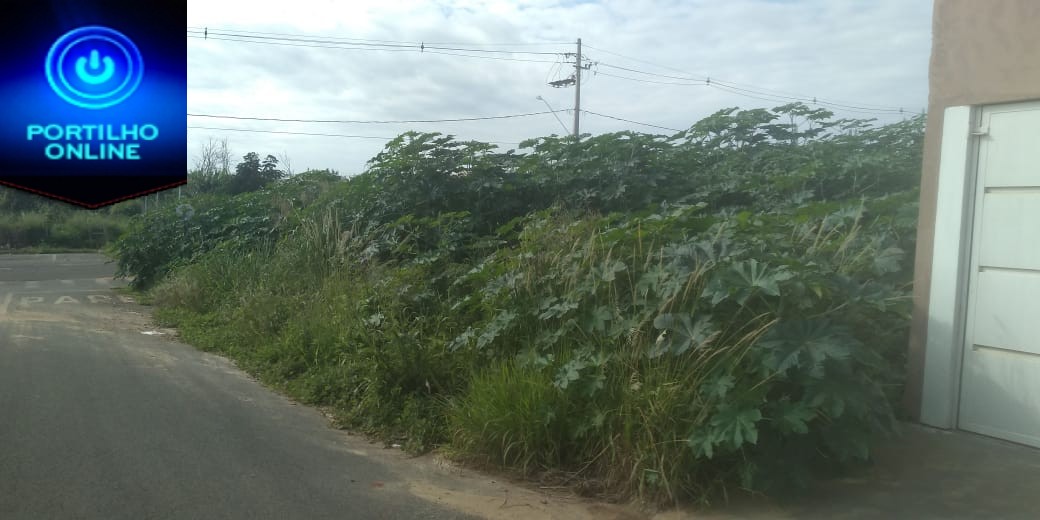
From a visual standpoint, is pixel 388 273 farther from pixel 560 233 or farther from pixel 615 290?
pixel 615 290

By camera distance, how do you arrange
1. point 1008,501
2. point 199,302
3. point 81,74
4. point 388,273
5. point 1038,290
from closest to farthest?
point 1008,501, point 1038,290, point 81,74, point 388,273, point 199,302

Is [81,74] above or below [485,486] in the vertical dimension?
above

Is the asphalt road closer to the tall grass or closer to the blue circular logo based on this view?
the blue circular logo

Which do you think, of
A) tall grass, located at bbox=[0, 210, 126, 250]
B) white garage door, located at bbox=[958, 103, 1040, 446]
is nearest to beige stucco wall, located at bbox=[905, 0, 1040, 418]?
white garage door, located at bbox=[958, 103, 1040, 446]

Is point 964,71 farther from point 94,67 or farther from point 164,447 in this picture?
point 94,67

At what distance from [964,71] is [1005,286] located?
1528 millimetres

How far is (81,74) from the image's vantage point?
312 inches

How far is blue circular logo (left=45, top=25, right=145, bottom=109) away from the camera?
7.88 m

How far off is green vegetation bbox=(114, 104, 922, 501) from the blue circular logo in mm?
3099

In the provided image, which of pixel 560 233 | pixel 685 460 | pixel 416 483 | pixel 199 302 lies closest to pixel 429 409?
pixel 416 483

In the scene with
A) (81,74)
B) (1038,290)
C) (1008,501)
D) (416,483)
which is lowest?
(416,483)

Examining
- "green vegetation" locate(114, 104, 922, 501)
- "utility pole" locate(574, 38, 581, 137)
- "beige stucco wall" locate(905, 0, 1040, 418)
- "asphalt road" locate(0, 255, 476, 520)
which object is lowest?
"asphalt road" locate(0, 255, 476, 520)

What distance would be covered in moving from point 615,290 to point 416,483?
6.43 feet

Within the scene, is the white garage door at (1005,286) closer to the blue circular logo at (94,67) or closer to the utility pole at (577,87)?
the blue circular logo at (94,67)
